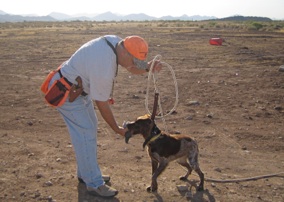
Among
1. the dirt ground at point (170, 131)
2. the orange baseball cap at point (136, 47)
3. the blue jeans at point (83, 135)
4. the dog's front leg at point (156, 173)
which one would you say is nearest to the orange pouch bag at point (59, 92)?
the blue jeans at point (83, 135)

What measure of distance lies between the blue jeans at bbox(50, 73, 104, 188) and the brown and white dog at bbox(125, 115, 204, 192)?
59 cm

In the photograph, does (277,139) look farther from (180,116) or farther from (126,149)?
(126,149)

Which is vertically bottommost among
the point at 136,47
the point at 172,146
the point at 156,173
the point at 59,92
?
the point at 156,173

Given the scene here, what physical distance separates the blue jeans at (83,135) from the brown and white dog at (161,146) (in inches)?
23.4

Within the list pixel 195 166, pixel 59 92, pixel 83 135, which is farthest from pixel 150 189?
pixel 59 92

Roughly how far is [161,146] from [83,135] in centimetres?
125

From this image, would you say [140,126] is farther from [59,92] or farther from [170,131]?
[170,131]

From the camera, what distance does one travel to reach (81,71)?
475cm

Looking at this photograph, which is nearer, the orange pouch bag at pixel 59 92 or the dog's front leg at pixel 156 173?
the orange pouch bag at pixel 59 92

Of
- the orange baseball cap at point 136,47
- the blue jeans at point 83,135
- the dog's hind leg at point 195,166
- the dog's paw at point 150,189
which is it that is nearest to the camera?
the orange baseball cap at point 136,47

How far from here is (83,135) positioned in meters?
5.11

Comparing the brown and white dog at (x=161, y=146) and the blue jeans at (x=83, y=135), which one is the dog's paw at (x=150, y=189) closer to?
the brown and white dog at (x=161, y=146)

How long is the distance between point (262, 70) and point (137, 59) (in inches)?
480

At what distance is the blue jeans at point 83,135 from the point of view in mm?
5062
